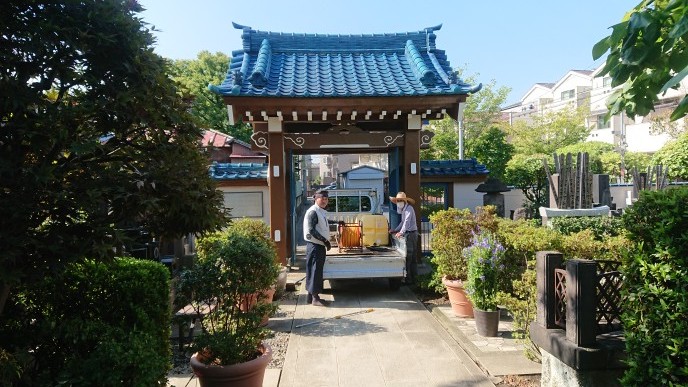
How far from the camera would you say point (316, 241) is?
7281 millimetres

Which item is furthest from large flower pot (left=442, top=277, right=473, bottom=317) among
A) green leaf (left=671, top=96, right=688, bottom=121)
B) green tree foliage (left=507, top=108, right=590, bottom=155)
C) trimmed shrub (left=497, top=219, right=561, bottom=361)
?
green tree foliage (left=507, top=108, right=590, bottom=155)

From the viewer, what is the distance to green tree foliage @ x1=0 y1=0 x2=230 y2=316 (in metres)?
2.28

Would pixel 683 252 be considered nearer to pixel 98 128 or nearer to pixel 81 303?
pixel 98 128

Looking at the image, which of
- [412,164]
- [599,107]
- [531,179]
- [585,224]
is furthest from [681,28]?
[599,107]

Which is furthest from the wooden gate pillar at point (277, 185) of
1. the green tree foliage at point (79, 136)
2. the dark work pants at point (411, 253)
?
the green tree foliage at point (79, 136)

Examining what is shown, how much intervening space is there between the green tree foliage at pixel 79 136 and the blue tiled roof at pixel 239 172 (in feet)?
26.6

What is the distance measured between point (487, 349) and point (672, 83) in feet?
13.0

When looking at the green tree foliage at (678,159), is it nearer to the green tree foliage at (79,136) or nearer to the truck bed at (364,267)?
the truck bed at (364,267)

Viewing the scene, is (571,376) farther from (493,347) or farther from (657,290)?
(493,347)

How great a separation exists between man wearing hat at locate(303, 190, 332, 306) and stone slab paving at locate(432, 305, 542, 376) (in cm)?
196

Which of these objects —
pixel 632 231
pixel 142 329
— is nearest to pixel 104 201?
pixel 142 329

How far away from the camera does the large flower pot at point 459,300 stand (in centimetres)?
636

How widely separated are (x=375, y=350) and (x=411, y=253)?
10.2 feet

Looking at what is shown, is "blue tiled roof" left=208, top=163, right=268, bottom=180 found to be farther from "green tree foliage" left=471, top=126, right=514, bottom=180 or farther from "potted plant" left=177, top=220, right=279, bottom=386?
"green tree foliage" left=471, top=126, right=514, bottom=180
